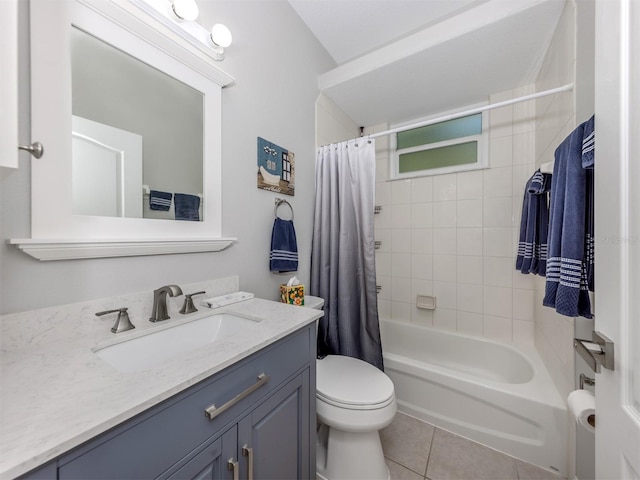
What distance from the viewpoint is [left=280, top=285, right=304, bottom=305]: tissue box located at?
4.69 feet

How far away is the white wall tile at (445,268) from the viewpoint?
2.18 meters

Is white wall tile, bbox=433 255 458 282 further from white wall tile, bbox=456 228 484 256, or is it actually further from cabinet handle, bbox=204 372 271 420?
cabinet handle, bbox=204 372 271 420

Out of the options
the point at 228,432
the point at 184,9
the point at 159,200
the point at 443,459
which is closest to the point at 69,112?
the point at 159,200

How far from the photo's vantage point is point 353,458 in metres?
1.20

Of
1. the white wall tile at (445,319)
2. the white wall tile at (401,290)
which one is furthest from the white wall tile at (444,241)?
the white wall tile at (445,319)

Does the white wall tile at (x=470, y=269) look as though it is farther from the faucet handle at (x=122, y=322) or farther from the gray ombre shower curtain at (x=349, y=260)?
the faucet handle at (x=122, y=322)

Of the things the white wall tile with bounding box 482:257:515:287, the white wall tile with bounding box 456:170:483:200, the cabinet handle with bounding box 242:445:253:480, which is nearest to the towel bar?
the cabinet handle with bounding box 242:445:253:480

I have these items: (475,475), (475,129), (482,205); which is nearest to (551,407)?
(475,475)

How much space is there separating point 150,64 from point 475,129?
2.33 metres

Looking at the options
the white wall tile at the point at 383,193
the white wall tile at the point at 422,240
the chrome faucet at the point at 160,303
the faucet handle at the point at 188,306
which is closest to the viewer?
the chrome faucet at the point at 160,303

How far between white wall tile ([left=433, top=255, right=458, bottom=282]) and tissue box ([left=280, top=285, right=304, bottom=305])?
4.62ft

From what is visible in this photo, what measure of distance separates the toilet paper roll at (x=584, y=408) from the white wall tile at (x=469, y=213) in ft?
5.03

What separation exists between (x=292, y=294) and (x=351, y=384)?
56cm

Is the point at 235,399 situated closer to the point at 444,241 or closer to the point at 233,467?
the point at 233,467
